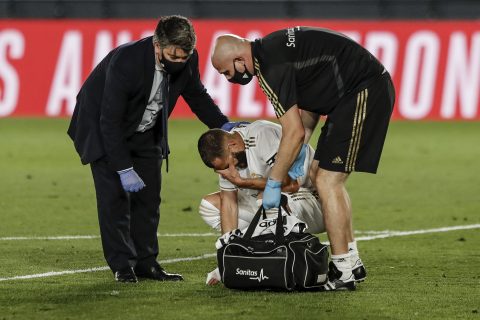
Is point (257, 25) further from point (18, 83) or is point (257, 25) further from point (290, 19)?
point (18, 83)

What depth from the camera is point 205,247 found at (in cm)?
1101

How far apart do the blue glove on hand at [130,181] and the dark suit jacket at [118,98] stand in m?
0.04

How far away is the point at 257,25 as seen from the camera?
976 inches

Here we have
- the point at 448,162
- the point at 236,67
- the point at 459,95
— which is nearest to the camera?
the point at 236,67

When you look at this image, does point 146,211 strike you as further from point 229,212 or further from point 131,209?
point 229,212

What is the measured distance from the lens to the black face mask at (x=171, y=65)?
28.3 feet

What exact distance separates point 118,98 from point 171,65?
442mm

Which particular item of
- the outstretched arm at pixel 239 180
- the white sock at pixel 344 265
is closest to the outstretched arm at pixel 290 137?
the outstretched arm at pixel 239 180

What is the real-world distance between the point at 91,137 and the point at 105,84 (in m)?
0.44

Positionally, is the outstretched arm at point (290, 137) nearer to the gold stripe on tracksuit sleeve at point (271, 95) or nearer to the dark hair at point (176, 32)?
the gold stripe on tracksuit sleeve at point (271, 95)

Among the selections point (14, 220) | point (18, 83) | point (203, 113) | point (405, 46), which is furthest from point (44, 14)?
point (203, 113)

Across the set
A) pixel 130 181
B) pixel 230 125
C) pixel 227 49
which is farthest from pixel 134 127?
pixel 227 49

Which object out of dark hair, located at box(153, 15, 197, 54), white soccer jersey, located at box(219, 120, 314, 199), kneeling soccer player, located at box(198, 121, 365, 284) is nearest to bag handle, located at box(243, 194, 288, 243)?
kneeling soccer player, located at box(198, 121, 365, 284)

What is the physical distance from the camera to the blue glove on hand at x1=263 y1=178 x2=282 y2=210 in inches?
328
